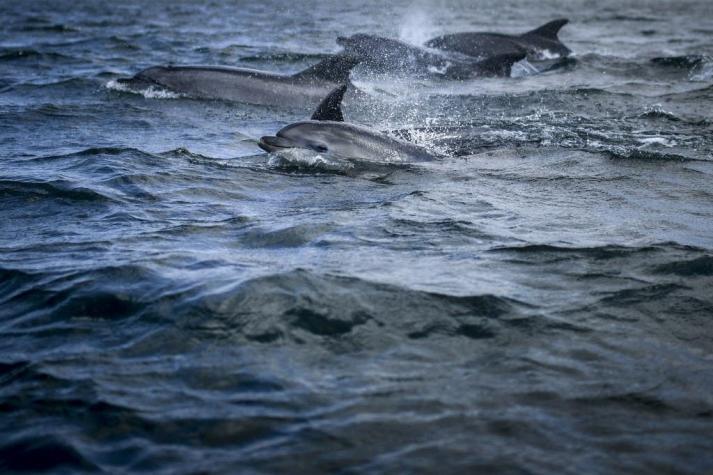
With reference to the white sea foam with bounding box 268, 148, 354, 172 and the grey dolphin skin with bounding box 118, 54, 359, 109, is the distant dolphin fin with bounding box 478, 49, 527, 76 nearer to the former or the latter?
the grey dolphin skin with bounding box 118, 54, 359, 109

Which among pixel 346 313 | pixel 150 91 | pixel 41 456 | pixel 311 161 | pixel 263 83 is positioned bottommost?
pixel 41 456

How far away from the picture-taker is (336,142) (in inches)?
375

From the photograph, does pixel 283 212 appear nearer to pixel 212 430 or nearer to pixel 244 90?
pixel 212 430

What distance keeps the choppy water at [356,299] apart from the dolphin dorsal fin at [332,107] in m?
0.82

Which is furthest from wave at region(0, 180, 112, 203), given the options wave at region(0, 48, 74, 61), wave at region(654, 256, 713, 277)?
wave at region(0, 48, 74, 61)

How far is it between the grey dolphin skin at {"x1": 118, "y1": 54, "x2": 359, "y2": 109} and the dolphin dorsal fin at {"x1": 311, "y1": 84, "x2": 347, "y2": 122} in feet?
12.4

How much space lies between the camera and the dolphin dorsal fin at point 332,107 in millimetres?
9859

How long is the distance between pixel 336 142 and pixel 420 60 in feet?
31.6

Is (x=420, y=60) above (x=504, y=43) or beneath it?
beneath

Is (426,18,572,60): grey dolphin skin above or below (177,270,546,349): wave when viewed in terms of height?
above

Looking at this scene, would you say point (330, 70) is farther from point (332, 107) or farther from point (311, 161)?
point (311, 161)

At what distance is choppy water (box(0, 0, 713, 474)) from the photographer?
4.23 metres

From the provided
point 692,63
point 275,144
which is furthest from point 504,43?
point 275,144

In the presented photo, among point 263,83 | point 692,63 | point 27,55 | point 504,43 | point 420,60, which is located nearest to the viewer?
point 263,83
